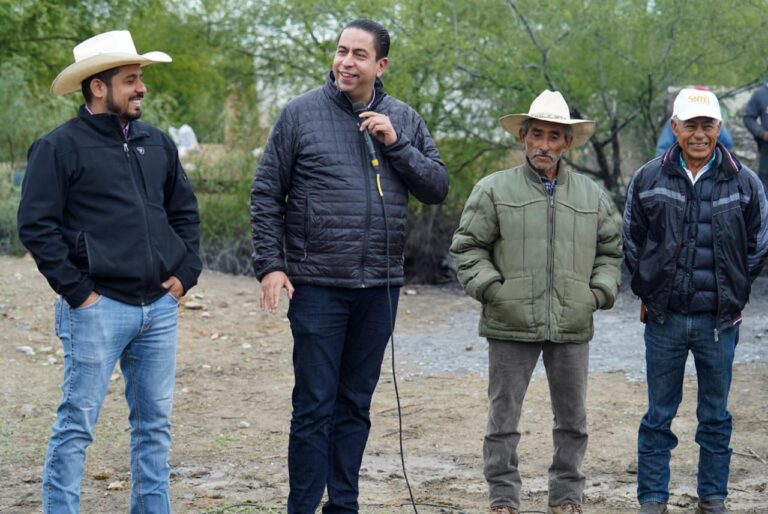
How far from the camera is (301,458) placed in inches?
194

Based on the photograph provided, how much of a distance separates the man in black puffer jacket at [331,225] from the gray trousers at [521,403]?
66cm

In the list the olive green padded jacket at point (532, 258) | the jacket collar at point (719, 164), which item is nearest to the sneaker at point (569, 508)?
the olive green padded jacket at point (532, 258)

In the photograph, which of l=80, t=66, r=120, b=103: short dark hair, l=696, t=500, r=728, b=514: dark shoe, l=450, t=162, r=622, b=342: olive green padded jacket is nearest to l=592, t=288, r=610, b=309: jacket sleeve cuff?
l=450, t=162, r=622, b=342: olive green padded jacket

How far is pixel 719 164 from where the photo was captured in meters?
5.29

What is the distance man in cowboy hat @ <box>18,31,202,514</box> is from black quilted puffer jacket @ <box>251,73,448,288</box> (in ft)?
1.45

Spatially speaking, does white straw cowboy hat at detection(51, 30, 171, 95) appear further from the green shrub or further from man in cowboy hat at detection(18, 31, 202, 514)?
the green shrub

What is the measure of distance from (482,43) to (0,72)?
253 inches

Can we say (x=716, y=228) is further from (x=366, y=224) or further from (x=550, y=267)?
(x=366, y=224)

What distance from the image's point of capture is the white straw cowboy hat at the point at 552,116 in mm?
5223

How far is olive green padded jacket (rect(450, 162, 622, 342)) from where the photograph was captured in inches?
204

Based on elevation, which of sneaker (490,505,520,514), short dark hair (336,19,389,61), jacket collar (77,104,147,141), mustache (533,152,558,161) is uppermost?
short dark hair (336,19,389,61)

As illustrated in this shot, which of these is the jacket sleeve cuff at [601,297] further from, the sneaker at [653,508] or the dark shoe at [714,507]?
the dark shoe at [714,507]

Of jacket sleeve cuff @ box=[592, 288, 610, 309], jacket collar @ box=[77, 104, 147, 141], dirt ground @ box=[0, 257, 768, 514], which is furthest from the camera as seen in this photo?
dirt ground @ box=[0, 257, 768, 514]

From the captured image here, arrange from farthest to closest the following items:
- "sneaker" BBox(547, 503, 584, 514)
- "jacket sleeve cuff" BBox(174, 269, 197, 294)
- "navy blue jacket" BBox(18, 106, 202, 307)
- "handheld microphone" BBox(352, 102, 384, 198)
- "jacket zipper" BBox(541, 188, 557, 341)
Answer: "sneaker" BBox(547, 503, 584, 514) → "jacket zipper" BBox(541, 188, 557, 341) → "handheld microphone" BBox(352, 102, 384, 198) → "jacket sleeve cuff" BBox(174, 269, 197, 294) → "navy blue jacket" BBox(18, 106, 202, 307)
